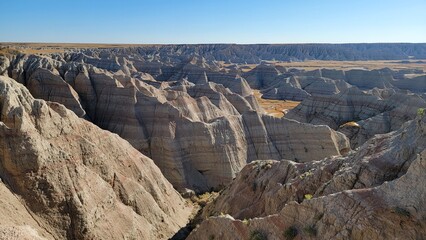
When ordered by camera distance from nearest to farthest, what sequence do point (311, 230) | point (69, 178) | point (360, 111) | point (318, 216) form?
point (311, 230)
point (318, 216)
point (69, 178)
point (360, 111)

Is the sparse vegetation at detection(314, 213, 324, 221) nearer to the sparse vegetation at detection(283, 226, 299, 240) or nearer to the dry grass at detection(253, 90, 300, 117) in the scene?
the sparse vegetation at detection(283, 226, 299, 240)

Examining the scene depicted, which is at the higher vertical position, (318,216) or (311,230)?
(318,216)

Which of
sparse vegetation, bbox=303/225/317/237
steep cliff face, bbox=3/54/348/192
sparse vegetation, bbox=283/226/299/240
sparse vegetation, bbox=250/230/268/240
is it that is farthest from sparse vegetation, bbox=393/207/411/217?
steep cliff face, bbox=3/54/348/192

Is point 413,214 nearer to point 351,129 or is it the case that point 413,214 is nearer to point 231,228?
point 231,228

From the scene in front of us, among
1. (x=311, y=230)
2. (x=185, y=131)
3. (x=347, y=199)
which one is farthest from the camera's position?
(x=185, y=131)

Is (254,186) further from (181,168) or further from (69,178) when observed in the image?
(69,178)

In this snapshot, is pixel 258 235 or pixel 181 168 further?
pixel 181 168

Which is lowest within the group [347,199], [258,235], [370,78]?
[370,78]

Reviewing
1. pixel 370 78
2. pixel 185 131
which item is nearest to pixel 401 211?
pixel 185 131

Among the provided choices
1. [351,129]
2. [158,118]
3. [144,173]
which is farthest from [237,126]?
[351,129]
